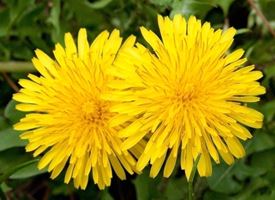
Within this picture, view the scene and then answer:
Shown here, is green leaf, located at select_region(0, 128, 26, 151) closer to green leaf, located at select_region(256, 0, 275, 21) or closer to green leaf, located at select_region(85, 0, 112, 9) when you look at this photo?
green leaf, located at select_region(85, 0, 112, 9)

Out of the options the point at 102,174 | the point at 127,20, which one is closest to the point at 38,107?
the point at 102,174

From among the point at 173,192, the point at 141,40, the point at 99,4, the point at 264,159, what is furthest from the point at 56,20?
the point at 264,159

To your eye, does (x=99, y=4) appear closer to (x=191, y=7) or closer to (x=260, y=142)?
(x=191, y=7)

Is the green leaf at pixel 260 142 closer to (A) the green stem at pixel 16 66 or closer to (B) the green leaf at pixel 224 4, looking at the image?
(B) the green leaf at pixel 224 4

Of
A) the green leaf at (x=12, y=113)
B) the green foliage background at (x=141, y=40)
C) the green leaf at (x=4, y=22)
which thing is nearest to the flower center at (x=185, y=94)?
the green foliage background at (x=141, y=40)

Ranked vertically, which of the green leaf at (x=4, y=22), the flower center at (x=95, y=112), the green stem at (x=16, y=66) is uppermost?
the green leaf at (x=4, y=22)

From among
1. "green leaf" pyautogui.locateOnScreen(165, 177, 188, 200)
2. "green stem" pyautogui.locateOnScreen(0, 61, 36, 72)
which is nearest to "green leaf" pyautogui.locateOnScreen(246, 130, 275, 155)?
"green leaf" pyautogui.locateOnScreen(165, 177, 188, 200)
